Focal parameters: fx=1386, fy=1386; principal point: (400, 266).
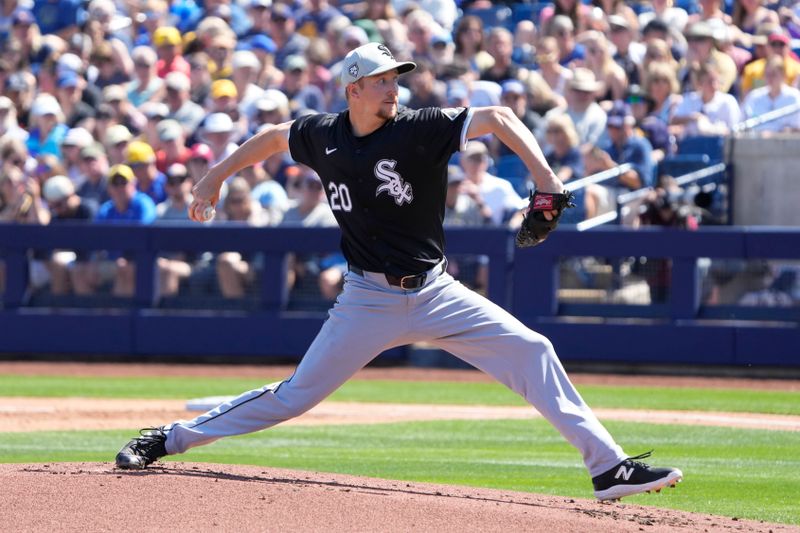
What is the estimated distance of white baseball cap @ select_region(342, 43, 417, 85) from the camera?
6.05 meters

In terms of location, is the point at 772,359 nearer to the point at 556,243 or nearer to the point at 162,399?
the point at 556,243

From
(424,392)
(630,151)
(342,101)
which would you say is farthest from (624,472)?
(342,101)

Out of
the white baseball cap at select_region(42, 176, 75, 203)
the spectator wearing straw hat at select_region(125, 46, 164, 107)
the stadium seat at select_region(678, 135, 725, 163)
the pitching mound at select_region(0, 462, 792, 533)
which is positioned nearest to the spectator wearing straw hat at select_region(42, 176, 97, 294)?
the white baseball cap at select_region(42, 176, 75, 203)

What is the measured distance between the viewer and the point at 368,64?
6.06 m

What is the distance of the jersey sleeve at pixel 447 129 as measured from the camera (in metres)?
6.01

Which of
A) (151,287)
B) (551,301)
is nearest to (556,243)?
(551,301)

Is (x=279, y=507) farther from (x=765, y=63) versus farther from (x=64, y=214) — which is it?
(x=765, y=63)

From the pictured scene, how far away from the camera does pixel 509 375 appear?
6.19 m

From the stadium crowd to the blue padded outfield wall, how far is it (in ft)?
→ 0.69

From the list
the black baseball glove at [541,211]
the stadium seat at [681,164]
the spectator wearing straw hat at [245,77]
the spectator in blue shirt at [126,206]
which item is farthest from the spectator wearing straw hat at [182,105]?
the black baseball glove at [541,211]

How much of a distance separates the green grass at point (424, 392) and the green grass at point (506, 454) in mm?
1430

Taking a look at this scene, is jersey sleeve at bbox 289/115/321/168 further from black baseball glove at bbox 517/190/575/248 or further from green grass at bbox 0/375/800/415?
green grass at bbox 0/375/800/415

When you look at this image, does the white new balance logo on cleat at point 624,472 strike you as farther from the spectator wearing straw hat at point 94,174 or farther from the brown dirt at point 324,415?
the spectator wearing straw hat at point 94,174

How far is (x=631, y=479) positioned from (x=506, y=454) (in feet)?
9.91
